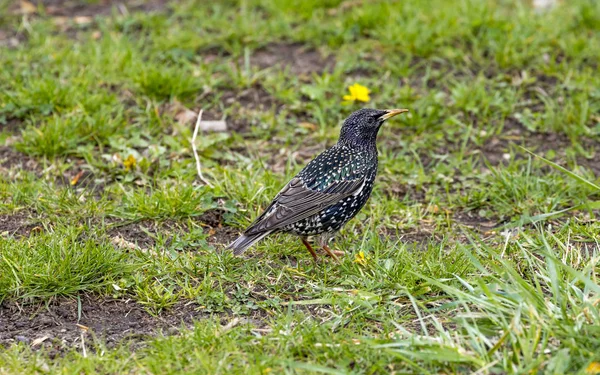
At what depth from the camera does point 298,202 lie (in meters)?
5.25

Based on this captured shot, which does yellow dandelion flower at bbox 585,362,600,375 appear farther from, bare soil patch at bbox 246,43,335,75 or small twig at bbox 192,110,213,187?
bare soil patch at bbox 246,43,335,75

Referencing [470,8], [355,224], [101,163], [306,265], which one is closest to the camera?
[306,265]

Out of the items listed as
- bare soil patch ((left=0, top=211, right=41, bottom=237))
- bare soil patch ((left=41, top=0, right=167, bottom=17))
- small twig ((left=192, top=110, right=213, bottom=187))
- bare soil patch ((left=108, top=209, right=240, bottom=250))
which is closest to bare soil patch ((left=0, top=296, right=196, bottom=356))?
bare soil patch ((left=108, top=209, right=240, bottom=250))

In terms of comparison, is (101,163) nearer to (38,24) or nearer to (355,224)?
(355,224)

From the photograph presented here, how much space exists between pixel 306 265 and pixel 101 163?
1.98m

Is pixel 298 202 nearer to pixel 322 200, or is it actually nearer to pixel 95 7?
pixel 322 200

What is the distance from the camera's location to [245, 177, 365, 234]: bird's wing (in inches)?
201

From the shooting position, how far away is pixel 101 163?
627 centimetres

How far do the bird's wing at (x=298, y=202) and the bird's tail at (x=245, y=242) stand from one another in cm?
3

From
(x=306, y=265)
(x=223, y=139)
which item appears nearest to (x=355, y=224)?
(x=306, y=265)

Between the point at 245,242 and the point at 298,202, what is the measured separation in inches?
17.0

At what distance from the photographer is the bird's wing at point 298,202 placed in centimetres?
511

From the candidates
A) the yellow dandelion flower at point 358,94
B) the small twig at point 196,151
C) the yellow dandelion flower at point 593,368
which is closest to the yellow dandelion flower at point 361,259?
the small twig at point 196,151

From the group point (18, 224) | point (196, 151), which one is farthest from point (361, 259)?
point (18, 224)
